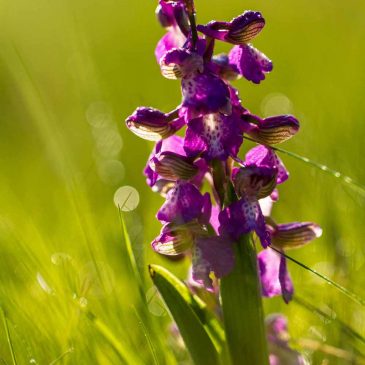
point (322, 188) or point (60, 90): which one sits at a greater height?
point (322, 188)

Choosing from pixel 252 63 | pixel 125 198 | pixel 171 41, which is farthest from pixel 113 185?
pixel 252 63

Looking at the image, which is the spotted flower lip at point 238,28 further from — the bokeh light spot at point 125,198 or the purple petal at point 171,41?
the bokeh light spot at point 125,198

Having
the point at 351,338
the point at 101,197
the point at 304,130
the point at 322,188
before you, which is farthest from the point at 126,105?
the point at 351,338

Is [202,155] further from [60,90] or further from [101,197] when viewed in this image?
[60,90]

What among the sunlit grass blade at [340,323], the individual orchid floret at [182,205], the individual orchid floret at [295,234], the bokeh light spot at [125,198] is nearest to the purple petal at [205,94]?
the individual orchid floret at [182,205]

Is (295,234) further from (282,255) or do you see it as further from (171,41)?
(171,41)

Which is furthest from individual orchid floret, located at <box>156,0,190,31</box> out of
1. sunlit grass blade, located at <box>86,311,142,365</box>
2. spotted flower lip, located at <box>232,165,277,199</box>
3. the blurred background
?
sunlit grass blade, located at <box>86,311,142,365</box>

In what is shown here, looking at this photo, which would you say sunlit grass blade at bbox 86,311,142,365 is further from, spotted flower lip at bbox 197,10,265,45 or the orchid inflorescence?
spotted flower lip at bbox 197,10,265,45
